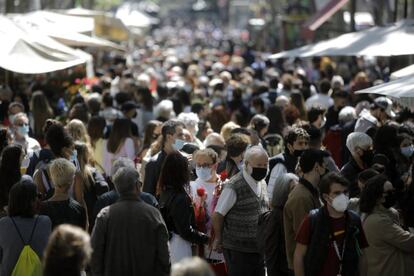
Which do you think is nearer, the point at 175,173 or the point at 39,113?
the point at 175,173

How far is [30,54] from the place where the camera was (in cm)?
1378

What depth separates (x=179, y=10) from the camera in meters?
150

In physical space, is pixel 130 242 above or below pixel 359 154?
below

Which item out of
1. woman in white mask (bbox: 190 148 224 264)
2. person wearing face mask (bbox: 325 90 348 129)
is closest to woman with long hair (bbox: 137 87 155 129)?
person wearing face mask (bbox: 325 90 348 129)

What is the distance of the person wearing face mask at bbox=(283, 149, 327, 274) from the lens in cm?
842

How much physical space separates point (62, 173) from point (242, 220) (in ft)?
4.81

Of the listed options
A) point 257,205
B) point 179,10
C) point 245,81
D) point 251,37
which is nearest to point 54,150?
point 257,205

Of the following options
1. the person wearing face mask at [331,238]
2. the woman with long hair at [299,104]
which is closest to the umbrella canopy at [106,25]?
the woman with long hair at [299,104]

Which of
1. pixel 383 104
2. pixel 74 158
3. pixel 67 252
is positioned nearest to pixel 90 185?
pixel 74 158

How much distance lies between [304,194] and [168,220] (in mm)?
1220

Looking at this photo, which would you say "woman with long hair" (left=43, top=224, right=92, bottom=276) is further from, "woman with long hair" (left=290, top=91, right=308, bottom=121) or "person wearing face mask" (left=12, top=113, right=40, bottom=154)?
"woman with long hair" (left=290, top=91, right=308, bottom=121)

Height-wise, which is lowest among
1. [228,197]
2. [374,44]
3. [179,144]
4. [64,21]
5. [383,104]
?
[228,197]

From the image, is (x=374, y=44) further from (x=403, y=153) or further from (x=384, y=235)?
(x=384, y=235)

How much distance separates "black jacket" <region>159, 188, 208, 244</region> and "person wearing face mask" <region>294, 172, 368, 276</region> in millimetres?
1269
